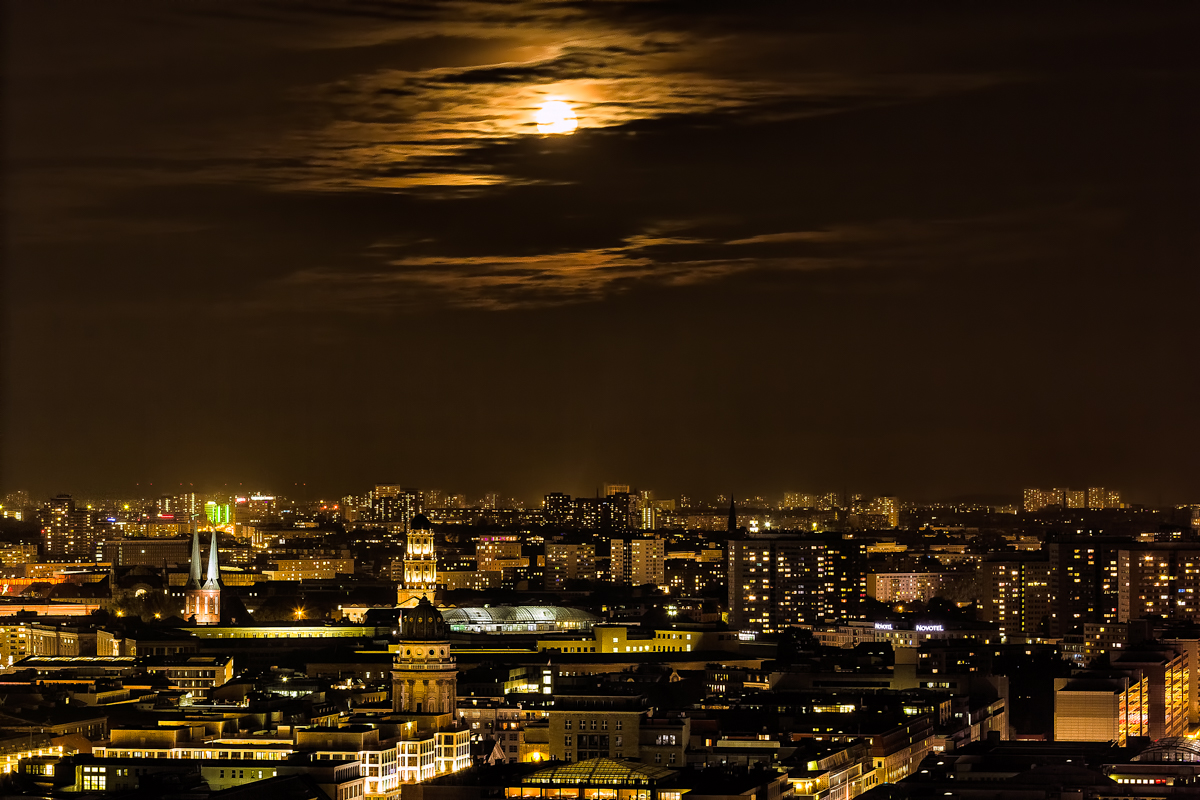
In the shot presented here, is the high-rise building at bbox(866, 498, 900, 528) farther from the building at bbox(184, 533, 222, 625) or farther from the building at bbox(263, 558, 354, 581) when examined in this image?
the building at bbox(184, 533, 222, 625)

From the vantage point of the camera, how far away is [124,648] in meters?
55.3

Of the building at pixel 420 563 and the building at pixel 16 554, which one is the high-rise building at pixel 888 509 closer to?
the building at pixel 16 554

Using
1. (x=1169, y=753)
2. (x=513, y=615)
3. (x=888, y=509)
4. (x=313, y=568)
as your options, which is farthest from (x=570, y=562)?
(x=1169, y=753)

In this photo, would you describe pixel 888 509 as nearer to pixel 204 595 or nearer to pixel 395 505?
pixel 395 505

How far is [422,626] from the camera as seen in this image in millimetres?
38500

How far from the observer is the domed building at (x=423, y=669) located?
37688 mm

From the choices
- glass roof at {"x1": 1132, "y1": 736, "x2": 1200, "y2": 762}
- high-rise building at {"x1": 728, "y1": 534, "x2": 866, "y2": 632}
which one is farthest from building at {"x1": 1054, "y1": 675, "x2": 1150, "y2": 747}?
high-rise building at {"x1": 728, "y1": 534, "x2": 866, "y2": 632}

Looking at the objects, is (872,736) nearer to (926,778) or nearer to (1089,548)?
(926,778)

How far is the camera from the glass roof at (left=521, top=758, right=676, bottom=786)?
100ft

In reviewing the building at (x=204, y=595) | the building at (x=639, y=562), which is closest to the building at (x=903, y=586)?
the building at (x=639, y=562)

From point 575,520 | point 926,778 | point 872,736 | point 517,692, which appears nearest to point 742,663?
point 517,692

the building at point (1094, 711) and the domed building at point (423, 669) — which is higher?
the domed building at point (423, 669)

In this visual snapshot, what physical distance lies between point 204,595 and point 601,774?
116ft

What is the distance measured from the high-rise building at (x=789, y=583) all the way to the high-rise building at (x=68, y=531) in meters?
23.8
